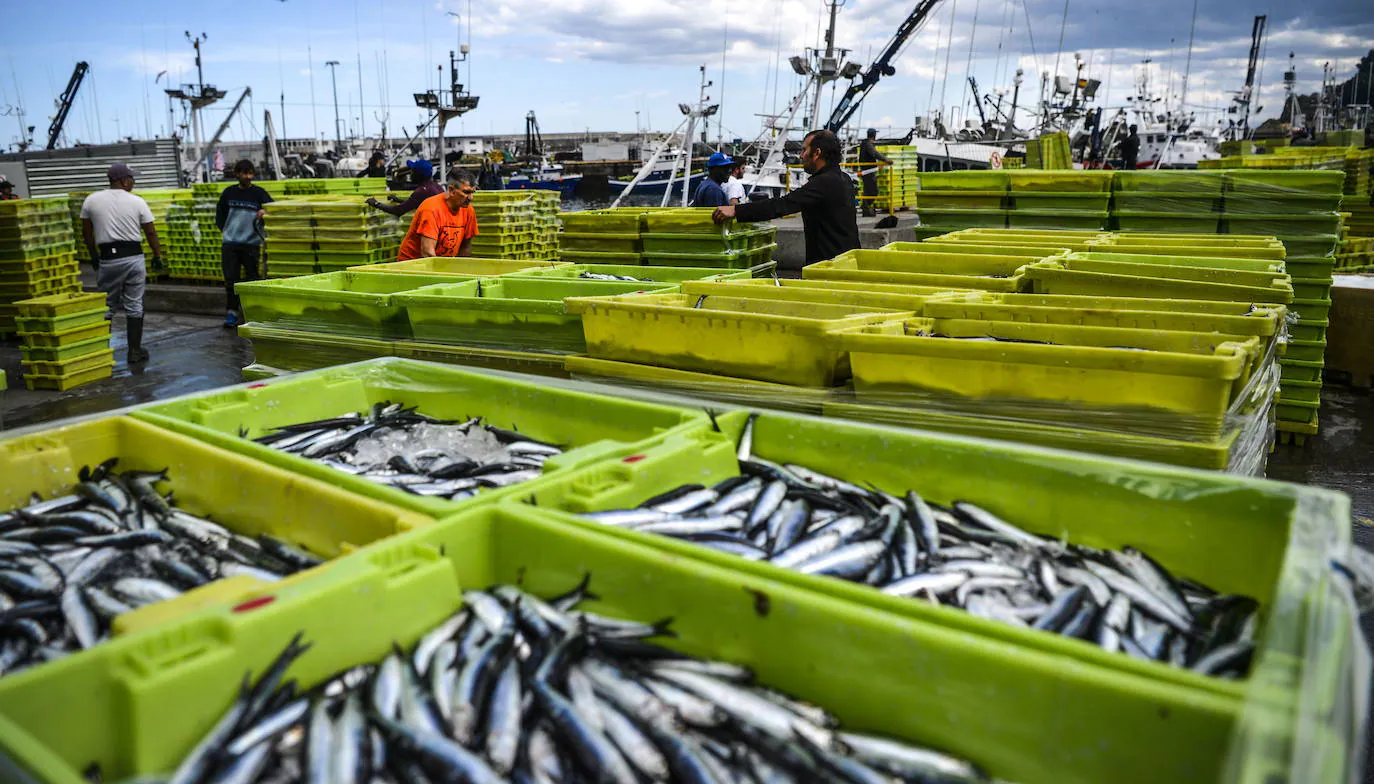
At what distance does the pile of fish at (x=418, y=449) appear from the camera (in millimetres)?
3213

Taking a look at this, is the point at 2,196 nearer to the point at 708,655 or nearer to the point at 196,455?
the point at 196,455

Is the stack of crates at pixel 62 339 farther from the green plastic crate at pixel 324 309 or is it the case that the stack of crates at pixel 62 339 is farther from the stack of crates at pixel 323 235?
the green plastic crate at pixel 324 309

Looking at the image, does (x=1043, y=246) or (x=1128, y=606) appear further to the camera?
(x=1043, y=246)

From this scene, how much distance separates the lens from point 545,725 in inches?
72.9

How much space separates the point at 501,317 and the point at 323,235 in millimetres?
7178

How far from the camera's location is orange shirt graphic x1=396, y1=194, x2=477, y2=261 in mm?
8148

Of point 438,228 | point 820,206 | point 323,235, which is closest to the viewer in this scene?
point 820,206

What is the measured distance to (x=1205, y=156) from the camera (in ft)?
134

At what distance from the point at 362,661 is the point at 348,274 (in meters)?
5.50

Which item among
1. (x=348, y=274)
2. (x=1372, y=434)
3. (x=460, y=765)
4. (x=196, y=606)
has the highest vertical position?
(x=348, y=274)

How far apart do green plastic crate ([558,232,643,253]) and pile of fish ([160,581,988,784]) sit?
713cm

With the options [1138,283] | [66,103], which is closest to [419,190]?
[1138,283]

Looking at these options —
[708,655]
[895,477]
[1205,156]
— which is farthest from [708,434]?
[1205,156]

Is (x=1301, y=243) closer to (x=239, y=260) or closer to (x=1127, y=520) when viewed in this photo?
(x=1127, y=520)
